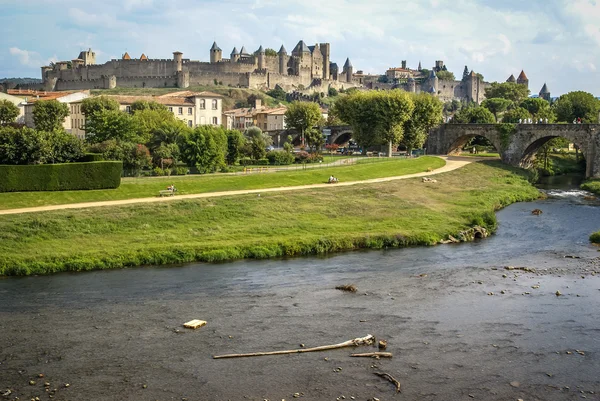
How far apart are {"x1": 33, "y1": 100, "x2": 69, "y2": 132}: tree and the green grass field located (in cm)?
2775

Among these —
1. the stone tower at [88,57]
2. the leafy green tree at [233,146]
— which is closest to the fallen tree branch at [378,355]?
the leafy green tree at [233,146]

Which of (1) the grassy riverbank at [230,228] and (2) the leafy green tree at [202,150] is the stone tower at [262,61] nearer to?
(2) the leafy green tree at [202,150]

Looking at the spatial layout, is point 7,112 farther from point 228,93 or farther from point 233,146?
point 228,93

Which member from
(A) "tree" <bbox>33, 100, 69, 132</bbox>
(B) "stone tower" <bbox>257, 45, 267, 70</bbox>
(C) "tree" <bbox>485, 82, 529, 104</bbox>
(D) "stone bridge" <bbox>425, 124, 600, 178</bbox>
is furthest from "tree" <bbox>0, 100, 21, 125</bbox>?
(C) "tree" <bbox>485, 82, 529, 104</bbox>

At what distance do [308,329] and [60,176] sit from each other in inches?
925

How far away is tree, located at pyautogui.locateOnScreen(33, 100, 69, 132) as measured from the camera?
67.3 m

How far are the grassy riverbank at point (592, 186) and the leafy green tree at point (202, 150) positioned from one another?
32.5m

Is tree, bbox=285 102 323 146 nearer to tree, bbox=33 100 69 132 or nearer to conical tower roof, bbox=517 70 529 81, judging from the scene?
tree, bbox=33 100 69 132

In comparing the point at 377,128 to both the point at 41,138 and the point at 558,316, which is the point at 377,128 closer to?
the point at 41,138

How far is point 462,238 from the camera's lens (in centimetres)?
3516

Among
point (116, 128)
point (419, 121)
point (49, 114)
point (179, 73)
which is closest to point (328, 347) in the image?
point (116, 128)

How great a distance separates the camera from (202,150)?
170 ft

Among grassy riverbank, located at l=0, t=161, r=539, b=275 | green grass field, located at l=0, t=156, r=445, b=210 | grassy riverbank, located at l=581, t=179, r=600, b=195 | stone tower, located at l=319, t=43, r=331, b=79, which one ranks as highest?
stone tower, located at l=319, t=43, r=331, b=79

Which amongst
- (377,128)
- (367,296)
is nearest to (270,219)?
(367,296)
